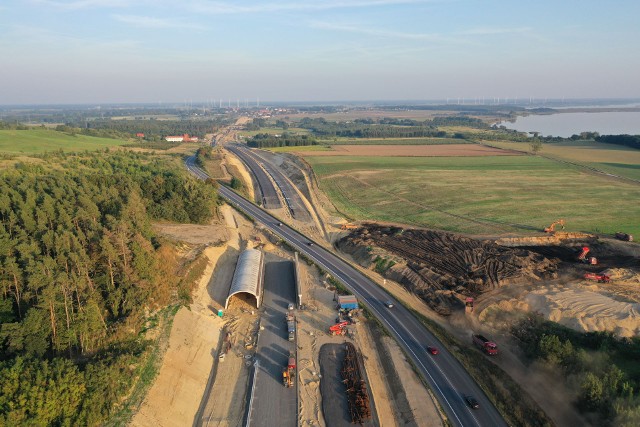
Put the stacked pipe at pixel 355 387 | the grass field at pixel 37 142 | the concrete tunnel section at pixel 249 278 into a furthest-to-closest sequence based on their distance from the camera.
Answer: the grass field at pixel 37 142, the concrete tunnel section at pixel 249 278, the stacked pipe at pixel 355 387

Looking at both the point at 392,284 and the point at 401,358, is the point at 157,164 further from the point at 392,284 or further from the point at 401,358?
the point at 401,358

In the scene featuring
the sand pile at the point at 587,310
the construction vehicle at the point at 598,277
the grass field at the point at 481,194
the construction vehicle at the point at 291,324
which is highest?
the grass field at the point at 481,194

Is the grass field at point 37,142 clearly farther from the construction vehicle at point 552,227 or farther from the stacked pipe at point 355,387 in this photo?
the construction vehicle at point 552,227

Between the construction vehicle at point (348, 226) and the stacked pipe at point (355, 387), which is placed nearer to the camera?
the stacked pipe at point (355, 387)

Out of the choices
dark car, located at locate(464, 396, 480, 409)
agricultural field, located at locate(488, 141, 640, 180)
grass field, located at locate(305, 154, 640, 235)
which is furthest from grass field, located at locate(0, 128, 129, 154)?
agricultural field, located at locate(488, 141, 640, 180)

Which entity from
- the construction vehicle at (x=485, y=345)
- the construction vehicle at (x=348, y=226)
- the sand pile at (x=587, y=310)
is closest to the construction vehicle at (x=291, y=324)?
the construction vehicle at (x=485, y=345)

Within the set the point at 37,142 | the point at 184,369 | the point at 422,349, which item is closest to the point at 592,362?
the point at 422,349

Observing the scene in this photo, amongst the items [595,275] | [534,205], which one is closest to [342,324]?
[595,275]
